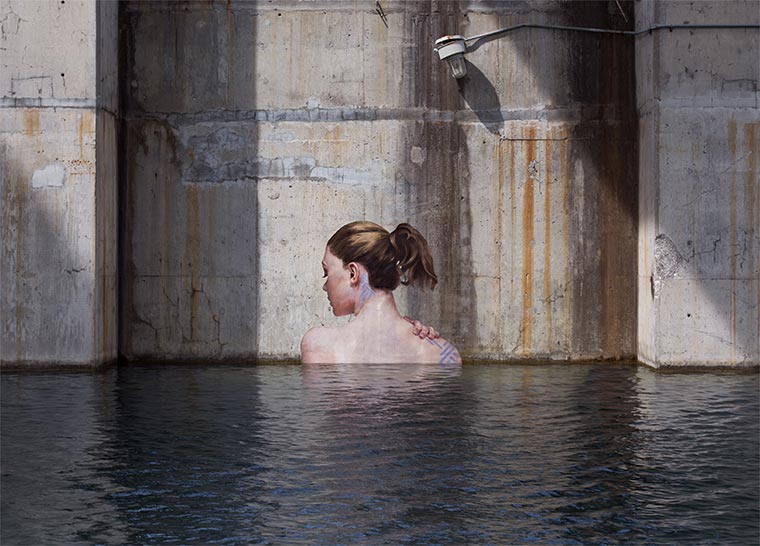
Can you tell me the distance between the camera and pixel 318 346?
50.8 feet

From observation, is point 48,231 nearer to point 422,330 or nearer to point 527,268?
point 422,330

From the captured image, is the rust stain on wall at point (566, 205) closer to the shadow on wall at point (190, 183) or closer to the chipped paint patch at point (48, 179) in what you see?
the shadow on wall at point (190, 183)

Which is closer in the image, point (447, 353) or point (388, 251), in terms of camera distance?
point (447, 353)

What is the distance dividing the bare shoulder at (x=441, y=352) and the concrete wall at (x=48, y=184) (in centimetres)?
438

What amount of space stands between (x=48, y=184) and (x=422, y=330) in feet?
17.2

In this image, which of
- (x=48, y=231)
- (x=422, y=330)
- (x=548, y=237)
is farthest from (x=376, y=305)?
(x=48, y=231)

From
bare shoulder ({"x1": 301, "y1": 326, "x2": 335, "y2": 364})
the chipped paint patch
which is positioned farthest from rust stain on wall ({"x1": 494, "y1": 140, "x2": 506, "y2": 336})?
the chipped paint patch

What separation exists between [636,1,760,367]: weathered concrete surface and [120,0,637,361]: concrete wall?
95cm

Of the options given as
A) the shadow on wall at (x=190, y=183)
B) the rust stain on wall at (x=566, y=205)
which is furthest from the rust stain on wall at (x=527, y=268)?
the shadow on wall at (x=190, y=183)

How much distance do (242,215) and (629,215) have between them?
A: 5.30 meters

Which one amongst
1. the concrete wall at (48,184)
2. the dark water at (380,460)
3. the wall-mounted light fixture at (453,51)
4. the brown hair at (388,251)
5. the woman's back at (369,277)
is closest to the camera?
the dark water at (380,460)

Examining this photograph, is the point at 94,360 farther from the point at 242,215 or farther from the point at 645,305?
the point at 645,305

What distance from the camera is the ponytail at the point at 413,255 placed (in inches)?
614

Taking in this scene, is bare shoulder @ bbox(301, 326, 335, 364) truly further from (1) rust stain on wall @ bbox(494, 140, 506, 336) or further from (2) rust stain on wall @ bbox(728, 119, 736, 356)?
(2) rust stain on wall @ bbox(728, 119, 736, 356)
